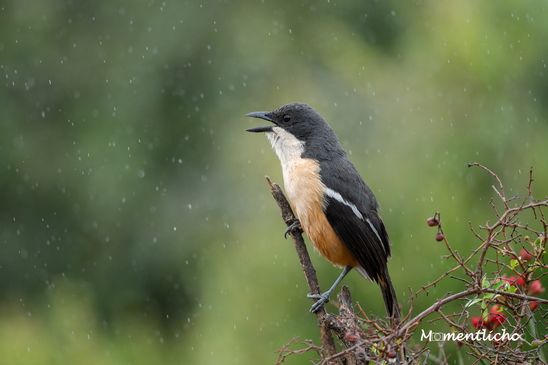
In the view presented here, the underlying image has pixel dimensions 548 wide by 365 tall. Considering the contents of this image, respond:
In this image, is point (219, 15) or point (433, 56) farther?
point (219, 15)

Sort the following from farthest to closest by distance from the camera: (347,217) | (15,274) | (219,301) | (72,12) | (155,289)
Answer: (72,12)
(15,274)
(155,289)
(219,301)
(347,217)

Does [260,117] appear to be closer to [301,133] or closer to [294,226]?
[301,133]

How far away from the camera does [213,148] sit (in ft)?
27.2

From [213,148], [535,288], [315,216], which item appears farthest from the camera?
[213,148]

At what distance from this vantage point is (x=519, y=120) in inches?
267

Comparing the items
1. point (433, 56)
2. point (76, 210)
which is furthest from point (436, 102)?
point (76, 210)

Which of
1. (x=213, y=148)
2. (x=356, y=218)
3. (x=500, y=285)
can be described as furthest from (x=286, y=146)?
(x=213, y=148)

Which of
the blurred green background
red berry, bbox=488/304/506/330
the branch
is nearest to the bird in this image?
the branch

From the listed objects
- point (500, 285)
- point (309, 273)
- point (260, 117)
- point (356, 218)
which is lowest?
point (500, 285)

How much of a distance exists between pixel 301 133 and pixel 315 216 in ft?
1.72

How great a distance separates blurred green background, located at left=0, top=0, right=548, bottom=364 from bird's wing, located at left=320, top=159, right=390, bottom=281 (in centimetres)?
120

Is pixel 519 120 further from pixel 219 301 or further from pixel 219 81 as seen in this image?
pixel 219 81

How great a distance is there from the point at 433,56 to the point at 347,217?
2722 mm

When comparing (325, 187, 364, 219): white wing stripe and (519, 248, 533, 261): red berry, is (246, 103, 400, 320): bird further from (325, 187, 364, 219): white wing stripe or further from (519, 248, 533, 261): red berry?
(519, 248, 533, 261): red berry
